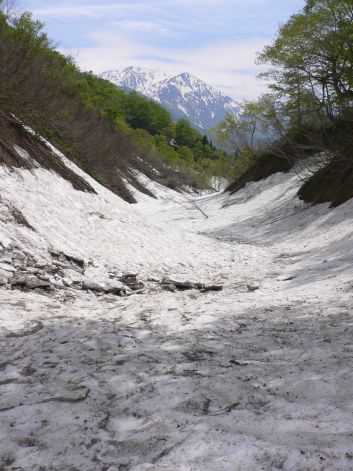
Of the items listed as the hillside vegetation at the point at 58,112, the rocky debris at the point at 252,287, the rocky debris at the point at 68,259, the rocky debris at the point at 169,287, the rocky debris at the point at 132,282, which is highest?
the hillside vegetation at the point at 58,112

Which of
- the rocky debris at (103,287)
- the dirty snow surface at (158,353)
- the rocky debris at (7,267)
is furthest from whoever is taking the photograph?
the rocky debris at (103,287)

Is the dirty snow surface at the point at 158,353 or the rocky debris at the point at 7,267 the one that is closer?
the dirty snow surface at the point at 158,353

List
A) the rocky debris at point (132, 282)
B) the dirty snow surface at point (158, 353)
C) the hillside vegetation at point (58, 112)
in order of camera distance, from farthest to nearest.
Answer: the hillside vegetation at point (58, 112), the rocky debris at point (132, 282), the dirty snow surface at point (158, 353)

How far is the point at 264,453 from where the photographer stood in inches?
86.6

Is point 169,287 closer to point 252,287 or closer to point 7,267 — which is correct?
point 252,287

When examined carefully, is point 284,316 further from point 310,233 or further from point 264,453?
point 310,233

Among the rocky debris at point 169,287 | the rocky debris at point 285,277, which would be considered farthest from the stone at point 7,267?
the rocky debris at point 285,277

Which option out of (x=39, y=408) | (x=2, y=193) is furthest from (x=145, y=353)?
(x=2, y=193)

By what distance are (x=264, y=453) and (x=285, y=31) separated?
26223mm

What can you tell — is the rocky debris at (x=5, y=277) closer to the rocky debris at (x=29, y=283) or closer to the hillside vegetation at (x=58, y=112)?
the rocky debris at (x=29, y=283)

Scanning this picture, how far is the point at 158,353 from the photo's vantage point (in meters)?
3.96

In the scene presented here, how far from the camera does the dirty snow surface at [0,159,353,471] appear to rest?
234cm

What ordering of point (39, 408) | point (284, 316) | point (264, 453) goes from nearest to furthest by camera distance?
point (264, 453)
point (39, 408)
point (284, 316)

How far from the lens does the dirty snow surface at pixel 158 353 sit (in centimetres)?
234
